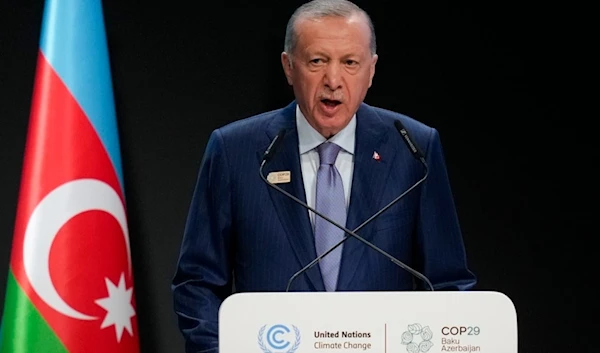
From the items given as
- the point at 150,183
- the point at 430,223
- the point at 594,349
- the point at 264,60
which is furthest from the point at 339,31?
the point at 594,349

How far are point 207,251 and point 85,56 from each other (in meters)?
0.99

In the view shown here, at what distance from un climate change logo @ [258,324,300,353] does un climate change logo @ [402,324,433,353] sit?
171 mm

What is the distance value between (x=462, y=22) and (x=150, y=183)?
3.79 ft

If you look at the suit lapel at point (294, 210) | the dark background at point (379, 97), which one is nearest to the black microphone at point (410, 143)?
the suit lapel at point (294, 210)

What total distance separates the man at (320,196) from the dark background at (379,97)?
0.91 m

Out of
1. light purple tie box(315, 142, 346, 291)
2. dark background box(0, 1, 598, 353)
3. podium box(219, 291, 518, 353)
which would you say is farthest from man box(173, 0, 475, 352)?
dark background box(0, 1, 598, 353)

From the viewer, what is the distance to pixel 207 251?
2.05 metres

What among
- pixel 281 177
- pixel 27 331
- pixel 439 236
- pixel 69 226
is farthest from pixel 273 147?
pixel 27 331

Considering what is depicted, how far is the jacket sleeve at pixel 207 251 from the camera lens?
1.97 metres

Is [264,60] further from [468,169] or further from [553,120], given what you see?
[553,120]

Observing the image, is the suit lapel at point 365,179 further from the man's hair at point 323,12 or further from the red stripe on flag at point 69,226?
the red stripe on flag at point 69,226

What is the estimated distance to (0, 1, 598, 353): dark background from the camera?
120 inches

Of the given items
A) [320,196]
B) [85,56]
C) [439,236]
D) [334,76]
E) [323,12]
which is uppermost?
[85,56]

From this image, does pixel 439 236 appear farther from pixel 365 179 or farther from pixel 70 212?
pixel 70 212
